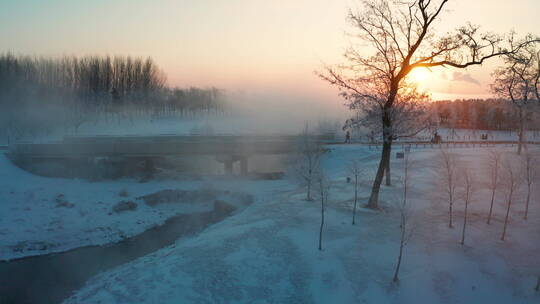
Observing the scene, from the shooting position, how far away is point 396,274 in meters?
14.4

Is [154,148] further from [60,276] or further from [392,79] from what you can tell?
[392,79]

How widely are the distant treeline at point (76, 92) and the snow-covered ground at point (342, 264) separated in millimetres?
56077

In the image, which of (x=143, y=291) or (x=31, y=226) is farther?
(x=31, y=226)

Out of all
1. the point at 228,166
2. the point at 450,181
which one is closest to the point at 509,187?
the point at 450,181

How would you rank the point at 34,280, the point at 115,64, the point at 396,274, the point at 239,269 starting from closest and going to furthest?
the point at 396,274 → the point at 239,269 → the point at 34,280 → the point at 115,64

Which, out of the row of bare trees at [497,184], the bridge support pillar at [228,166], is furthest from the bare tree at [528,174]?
A: the bridge support pillar at [228,166]

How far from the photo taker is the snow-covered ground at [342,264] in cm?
1416

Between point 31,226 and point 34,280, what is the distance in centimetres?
847

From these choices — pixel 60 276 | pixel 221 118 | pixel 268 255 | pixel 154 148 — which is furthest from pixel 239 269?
pixel 221 118

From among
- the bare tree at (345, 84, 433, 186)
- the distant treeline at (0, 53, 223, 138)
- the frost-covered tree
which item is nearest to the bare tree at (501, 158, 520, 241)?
the frost-covered tree

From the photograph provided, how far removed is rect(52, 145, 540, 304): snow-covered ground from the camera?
14156 mm

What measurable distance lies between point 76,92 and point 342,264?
7427 cm

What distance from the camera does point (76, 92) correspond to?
7806 cm

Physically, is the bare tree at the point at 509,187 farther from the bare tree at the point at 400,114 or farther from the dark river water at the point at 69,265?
the dark river water at the point at 69,265
